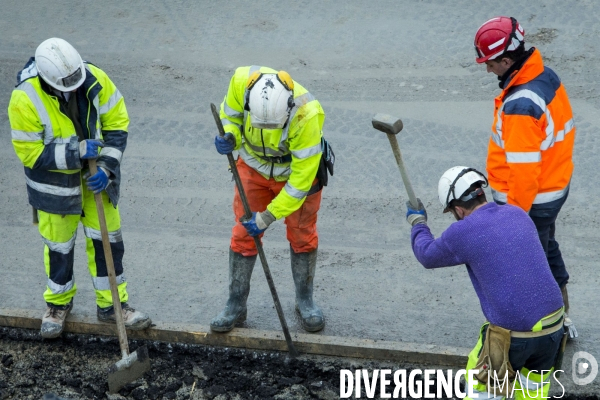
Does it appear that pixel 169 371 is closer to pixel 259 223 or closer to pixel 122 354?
pixel 122 354

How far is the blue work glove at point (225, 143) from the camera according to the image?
5152 mm

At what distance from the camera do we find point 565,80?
8.84 m

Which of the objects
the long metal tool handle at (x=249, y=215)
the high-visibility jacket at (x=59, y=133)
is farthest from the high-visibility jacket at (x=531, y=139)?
the high-visibility jacket at (x=59, y=133)

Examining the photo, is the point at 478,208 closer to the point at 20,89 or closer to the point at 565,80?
the point at 20,89

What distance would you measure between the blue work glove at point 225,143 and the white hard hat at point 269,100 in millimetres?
303

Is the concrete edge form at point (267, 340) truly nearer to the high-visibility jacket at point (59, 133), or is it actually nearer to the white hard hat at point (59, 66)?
the high-visibility jacket at point (59, 133)

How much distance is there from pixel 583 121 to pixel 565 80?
2.71 feet

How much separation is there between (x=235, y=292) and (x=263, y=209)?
65 cm

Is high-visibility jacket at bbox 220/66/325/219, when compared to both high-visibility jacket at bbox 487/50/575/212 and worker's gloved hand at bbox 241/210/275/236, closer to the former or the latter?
worker's gloved hand at bbox 241/210/275/236

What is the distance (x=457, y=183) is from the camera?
14.8 ft

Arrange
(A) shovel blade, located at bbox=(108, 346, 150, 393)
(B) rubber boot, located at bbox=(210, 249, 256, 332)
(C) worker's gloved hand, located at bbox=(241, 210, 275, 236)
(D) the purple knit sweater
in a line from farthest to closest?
1. (B) rubber boot, located at bbox=(210, 249, 256, 332)
2. (A) shovel blade, located at bbox=(108, 346, 150, 393)
3. (C) worker's gloved hand, located at bbox=(241, 210, 275, 236)
4. (D) the purple knit sweater

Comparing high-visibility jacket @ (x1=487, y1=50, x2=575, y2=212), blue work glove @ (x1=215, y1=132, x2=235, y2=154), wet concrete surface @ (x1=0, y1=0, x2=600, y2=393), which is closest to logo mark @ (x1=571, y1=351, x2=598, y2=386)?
wet concrete surface @ (x1=0, y1=0, x2=600, y2=393)

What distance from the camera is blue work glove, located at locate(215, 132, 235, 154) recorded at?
5.15 m

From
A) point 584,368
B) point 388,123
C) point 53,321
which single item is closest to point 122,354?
point 53,321
